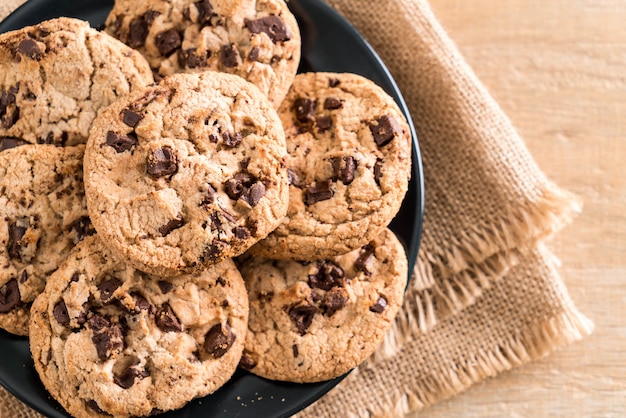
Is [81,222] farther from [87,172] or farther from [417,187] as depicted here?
[417,187]

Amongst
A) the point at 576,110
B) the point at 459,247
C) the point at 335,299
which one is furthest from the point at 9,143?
the point at 576,110

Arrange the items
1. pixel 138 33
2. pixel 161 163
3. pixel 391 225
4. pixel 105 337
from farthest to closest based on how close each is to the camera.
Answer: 1. pixel 391 225
2. pixel 138 33
3. pixel 105 337
4. pixel 161 163

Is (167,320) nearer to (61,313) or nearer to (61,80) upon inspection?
(61,313)

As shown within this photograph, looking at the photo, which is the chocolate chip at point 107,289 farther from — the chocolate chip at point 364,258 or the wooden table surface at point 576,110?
the wooden table surface at point 576,110

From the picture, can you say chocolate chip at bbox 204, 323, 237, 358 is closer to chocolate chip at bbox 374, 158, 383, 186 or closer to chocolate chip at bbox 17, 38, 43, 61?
chocolate chip at bbox 374, 158, 383, 186

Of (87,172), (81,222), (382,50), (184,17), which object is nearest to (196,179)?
(87,172)

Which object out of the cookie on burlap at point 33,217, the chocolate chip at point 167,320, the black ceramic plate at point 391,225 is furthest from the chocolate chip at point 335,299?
the cookie on burlap at point 33,217

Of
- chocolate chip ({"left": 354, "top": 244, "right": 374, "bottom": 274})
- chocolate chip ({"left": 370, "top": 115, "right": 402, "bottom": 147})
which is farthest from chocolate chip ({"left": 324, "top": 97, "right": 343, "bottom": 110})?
chocolate chip ({"left": 354, "top": 244, "right": 374, "bottom": 274})
